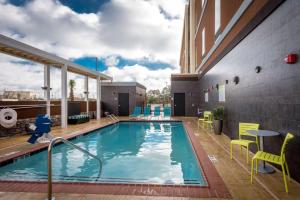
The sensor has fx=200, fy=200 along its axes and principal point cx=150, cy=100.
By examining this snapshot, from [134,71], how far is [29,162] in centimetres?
3303

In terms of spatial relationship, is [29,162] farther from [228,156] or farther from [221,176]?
[228,156]

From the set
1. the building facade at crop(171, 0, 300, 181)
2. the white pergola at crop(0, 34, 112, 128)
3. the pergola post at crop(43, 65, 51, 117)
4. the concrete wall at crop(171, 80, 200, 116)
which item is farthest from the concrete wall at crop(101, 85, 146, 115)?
the building facade at crop(171, 0, 300, 181)

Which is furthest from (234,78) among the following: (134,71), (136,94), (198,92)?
(134,71)

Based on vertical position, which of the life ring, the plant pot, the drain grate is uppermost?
the life ring

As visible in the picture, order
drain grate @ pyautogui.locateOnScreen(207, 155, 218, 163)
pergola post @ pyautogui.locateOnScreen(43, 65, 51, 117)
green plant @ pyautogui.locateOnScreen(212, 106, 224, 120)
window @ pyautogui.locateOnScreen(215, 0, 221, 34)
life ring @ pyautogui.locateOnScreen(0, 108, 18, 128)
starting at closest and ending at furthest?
drain grate @ pyautogui.locateOnScreen(207, 155, 218, 163), life ring @ pyautogui.locateOnScreen(0, 108, 18, 128), green plant @ pyautogui.locateOnScreen(212, 106, 224, 120), window @ pyautogui.locateOnScreen(215, 0, 221, 34), pergola post @ pyautogui.locateOnScreen(43, 65, 51, 117)

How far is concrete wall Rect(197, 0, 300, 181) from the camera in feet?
9.85

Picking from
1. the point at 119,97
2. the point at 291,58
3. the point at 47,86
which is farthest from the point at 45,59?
the point at 119,97

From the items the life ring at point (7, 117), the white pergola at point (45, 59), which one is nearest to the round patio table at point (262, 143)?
the white pergola at point (45, 59)

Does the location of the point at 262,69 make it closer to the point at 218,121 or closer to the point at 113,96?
the point at 218,121

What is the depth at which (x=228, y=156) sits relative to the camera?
4.37 meters

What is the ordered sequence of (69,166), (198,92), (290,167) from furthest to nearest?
(198,92), (69,166), (290,167)

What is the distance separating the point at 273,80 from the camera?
367 centimetres

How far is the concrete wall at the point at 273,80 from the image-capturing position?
3002 millimetres

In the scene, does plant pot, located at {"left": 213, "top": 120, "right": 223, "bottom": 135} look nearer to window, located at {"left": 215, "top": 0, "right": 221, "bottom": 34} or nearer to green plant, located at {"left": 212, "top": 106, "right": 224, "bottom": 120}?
green plant, located at {"left": 212, "top": 106, "right": 224, "bottom": 120}
